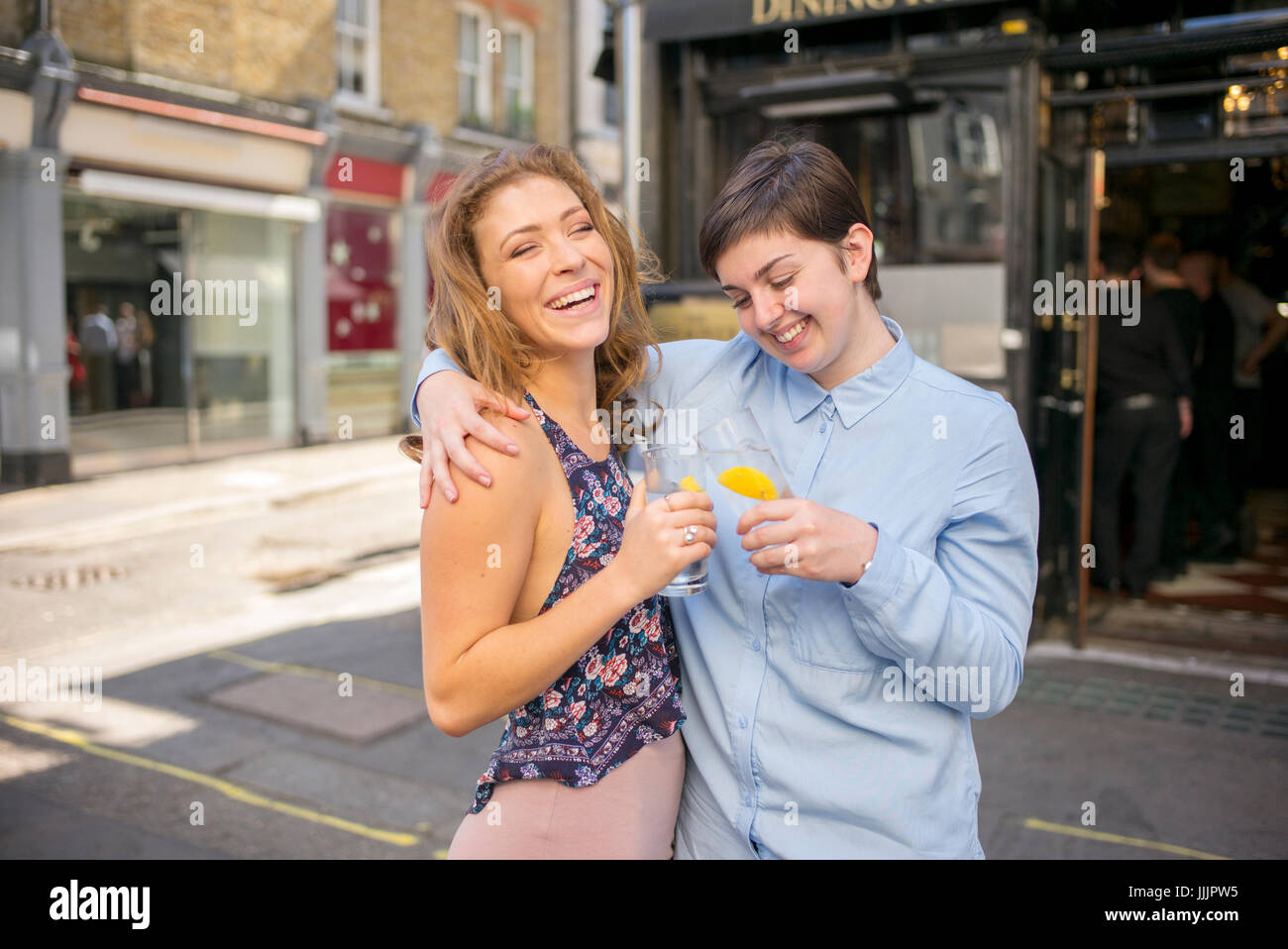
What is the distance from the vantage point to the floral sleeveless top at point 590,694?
1.75 meters

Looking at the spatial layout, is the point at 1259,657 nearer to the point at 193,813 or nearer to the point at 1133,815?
the point at 1133,815

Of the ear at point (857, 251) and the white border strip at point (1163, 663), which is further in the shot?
the white border strip at point (1163, 663)

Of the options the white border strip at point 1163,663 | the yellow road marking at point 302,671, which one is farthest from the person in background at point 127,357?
the white border strip at point 1163,663

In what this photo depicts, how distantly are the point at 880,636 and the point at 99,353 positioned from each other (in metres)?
13.5

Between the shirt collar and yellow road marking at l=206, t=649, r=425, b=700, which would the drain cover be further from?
the shirt collar

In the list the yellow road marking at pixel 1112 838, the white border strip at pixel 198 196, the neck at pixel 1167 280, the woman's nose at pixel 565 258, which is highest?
the white border strip at pixel 198 196

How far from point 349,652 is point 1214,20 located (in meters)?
6.07

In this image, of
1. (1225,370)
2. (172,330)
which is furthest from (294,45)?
(1225,370)

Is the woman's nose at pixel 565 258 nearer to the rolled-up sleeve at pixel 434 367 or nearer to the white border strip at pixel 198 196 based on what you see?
the rolled-up sleeve at pixel 434 367

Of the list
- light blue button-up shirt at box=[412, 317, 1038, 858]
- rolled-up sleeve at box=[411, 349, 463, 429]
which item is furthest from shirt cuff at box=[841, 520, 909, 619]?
rolled-up sleeve at box=[411, 349, 463, 429]

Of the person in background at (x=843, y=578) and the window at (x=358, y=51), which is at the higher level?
the window at (x=358, y=51)

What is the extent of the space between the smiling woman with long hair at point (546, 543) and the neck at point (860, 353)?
383 mm

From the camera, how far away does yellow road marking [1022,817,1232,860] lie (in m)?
3.84

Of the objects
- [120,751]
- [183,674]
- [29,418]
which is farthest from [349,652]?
[29,418]
